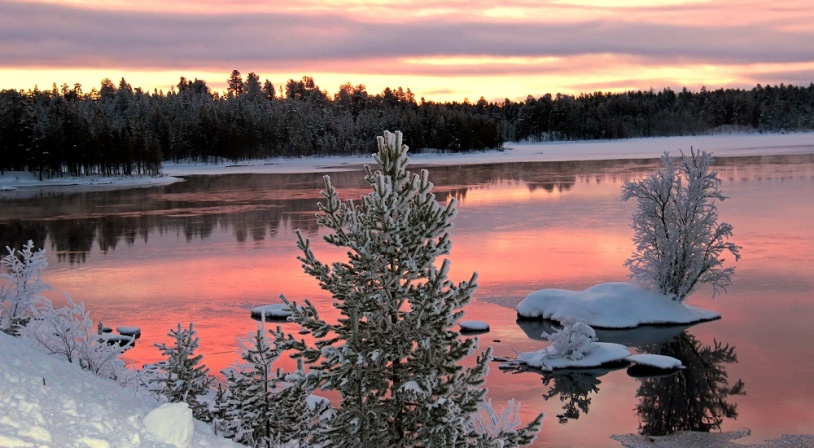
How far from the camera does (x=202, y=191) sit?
82.9 metres

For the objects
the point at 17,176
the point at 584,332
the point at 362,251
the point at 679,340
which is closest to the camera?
the point at 362,251

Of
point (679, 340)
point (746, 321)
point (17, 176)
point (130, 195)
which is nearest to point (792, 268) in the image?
point (746, 321)

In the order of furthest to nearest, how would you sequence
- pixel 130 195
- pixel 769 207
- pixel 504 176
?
pixel 504 176
pixel 130 195
pixel 769 207

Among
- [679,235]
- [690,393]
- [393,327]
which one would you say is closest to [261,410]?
[393,327]

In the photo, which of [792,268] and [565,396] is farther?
[792,268]

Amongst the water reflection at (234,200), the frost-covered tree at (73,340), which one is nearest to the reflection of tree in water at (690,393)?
the frost-covered tree at (73,340)

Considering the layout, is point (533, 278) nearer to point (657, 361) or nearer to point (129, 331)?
point (657, 361)

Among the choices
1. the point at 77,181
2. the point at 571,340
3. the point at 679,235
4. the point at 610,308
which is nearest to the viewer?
the point at 571,340

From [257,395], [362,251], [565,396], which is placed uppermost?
[362,251]

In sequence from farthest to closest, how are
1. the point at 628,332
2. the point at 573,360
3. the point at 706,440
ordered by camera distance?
the point at 628,332 < the point at 573,360 < the point at 706,440

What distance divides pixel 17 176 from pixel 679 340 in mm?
95327

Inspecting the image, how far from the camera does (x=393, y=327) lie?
40.1 ft

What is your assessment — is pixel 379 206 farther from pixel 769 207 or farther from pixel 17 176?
pixel 17 176

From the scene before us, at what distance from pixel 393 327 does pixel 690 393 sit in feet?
40.9
